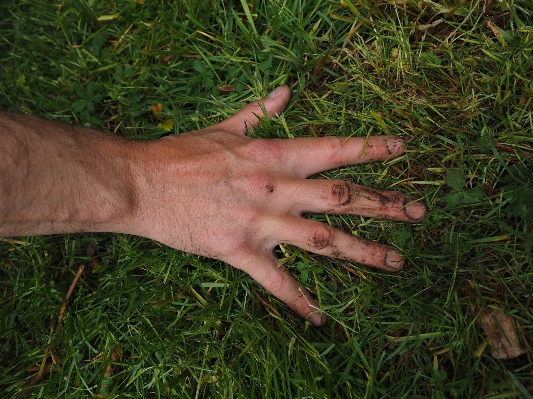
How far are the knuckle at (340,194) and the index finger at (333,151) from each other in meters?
0.14

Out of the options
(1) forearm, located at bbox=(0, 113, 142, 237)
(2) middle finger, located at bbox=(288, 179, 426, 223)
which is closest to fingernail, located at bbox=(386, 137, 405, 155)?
(2) middle finger, located at bbox=(288, 179, 426, 223)

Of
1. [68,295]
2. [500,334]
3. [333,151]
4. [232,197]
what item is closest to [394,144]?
[333,151]

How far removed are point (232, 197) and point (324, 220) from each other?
491 millimetres

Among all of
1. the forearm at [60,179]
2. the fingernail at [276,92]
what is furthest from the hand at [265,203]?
the fingernail at [276,92]

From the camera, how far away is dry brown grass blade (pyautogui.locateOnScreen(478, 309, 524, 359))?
2072 millimetres

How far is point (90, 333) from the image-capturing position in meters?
2.61

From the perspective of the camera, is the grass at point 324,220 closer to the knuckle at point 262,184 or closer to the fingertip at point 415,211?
the fingertip at point 415,211

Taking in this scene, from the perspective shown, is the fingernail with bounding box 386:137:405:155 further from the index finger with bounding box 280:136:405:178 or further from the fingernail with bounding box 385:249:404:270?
the fingernail with bounding box 385:249:404:270

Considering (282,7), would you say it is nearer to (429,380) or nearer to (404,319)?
(404,319)

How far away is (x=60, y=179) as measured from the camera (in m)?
2.21

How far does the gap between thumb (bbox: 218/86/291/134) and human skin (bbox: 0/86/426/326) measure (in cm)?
13

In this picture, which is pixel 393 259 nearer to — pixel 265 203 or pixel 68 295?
pixel 265 203

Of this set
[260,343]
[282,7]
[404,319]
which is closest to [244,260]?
[260,343]

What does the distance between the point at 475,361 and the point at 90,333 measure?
192 centimetres
